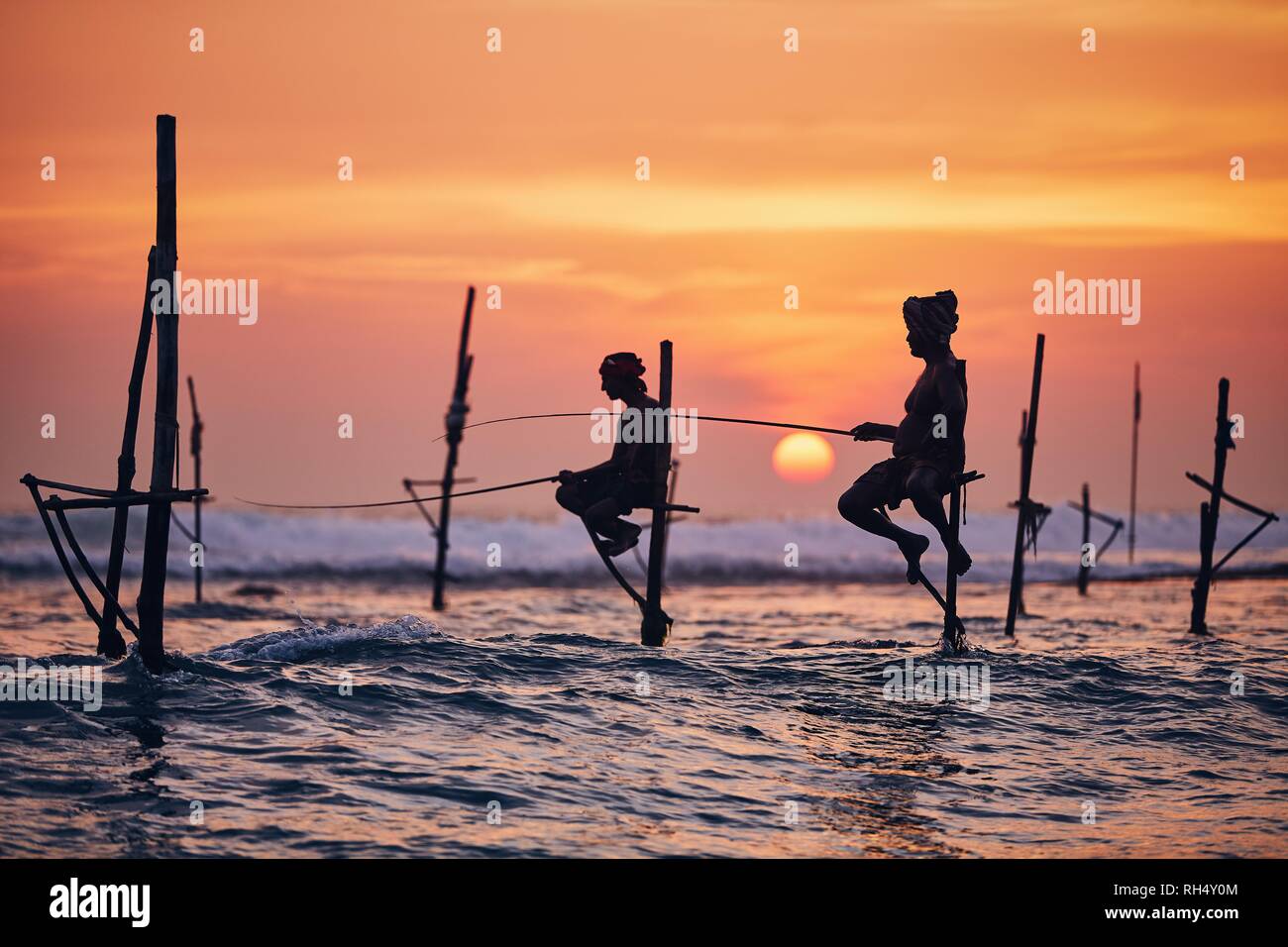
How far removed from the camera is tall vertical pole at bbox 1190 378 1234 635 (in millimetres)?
22906

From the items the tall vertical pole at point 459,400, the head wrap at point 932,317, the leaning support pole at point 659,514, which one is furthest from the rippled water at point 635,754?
the tall vertical pole at point 459,400

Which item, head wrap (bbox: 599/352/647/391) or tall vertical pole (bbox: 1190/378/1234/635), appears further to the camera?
tall vertical pole (bbox: 1190/378/1234/635)

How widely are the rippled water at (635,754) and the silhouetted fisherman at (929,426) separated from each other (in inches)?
86.4

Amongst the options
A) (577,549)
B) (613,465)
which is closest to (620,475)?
(613,465)

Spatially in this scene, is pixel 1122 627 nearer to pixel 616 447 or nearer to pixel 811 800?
pixel 616 447

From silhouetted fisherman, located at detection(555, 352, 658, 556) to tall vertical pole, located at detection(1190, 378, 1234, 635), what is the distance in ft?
35.5

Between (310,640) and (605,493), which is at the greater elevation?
(605,493)

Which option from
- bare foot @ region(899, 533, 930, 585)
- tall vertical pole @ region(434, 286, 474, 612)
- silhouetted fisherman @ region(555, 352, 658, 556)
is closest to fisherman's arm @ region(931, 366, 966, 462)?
bare foot @ region(899, 533, 930, 585)

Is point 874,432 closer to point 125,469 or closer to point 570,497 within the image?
point 570,497

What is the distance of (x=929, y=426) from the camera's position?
15.2 metres

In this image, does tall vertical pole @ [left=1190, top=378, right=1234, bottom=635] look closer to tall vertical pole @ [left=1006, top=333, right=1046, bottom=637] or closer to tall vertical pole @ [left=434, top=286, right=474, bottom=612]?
tall vertical pole @ [left=1006, top=333, right=1046, bottom=637]

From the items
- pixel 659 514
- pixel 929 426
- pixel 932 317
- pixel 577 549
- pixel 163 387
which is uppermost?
pixel 932 317

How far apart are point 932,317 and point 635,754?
5.80 meters

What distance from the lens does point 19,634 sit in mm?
27891
